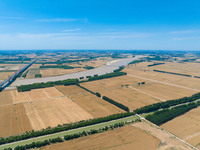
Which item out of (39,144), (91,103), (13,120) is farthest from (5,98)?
(39,144)

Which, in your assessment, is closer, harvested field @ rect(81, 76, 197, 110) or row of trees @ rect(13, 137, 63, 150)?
row of trees @ rect(13, 137, 63, 150)

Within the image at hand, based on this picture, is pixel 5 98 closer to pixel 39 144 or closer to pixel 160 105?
→ pixel 39 144

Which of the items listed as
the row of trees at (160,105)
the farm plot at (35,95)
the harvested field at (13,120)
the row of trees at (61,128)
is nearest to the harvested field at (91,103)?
the row of trees at (61,128)

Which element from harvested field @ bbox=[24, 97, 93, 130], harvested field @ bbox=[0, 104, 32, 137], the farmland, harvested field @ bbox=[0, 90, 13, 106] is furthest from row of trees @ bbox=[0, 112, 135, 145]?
harvested field @ bbox=[0, 90, 13, 106]

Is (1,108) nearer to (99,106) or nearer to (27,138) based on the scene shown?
(27,138)

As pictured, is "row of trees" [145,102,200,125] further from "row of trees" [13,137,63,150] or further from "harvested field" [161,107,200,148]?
"row of trees" [13,137,63,150]

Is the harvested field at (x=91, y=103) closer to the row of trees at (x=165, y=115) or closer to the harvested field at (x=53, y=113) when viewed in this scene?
the harvested field at (x=53, y=113)

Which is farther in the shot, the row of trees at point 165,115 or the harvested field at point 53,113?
the row of trees at point 165,115
